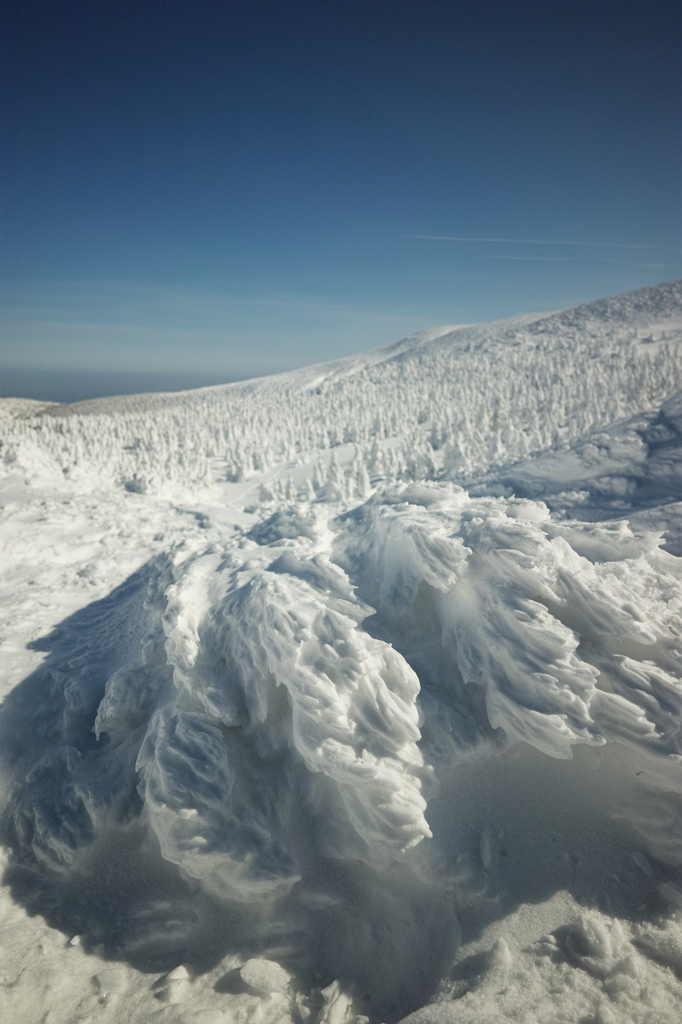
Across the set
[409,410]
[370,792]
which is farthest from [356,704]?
[409,410]

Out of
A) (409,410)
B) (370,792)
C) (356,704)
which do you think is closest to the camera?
(370,792)

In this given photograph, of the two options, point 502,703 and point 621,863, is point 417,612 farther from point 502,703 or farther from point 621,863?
point 621,863

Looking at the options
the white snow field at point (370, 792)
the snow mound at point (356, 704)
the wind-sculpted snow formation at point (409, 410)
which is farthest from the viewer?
the wind-sculpted snow formation at point (409, 410)

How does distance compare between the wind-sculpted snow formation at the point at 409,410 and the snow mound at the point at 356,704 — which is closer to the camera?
the snow mound at the point at 356,704

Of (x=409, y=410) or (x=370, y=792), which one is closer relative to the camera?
(x=370, y=792)

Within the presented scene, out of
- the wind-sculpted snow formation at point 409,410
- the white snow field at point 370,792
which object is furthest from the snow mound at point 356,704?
the wind-sculpted snow formation at point 409,410

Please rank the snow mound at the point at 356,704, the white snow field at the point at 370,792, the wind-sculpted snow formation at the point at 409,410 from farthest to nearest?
the wind-sculpted snow formation at the point at 409,410 < the snow mound at the point at 356,704 < the white snow field at the point at 370,792

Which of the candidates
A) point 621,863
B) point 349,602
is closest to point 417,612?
point 349,602

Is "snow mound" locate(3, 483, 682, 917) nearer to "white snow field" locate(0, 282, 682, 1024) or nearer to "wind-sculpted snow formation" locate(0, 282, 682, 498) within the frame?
"white snow field" locate(0, 282, 682, 1024)

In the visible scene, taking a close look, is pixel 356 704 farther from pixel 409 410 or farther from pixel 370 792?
pixel 409 410

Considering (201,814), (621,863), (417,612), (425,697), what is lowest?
(621,863)

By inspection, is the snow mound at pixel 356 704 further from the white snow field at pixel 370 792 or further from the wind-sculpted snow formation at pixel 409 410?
the wind-sculpted snow formation at pixel 409 410
